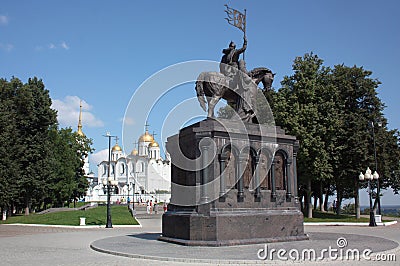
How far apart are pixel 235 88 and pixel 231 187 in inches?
169

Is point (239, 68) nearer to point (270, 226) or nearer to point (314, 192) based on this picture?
point (270, 226)

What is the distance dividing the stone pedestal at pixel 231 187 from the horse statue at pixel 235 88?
1.04 m

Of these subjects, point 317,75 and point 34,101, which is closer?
point 317,75

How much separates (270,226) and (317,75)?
25628mm

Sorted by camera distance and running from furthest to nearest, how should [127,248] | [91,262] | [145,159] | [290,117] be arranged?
[145,159] < [290,117] < [127,248] < [91,262]

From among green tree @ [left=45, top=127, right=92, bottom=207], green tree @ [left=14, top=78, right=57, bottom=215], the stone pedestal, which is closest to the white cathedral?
green tree @ [left=45, top=127, right=92, bottom=207]

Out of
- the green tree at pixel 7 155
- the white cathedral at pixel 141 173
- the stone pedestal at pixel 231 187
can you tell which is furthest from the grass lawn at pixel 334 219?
the white cathedral at pixel 141 173

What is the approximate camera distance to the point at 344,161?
36.0 metres

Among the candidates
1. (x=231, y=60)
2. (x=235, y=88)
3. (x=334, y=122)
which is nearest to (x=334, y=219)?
(x=334, y=122)

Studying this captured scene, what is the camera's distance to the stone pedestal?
13.7 metres

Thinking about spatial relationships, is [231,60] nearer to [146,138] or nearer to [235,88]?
[235,88]

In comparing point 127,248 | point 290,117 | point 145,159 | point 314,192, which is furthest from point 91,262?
point 145,159

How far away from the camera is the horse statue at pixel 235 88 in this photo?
1593 cm

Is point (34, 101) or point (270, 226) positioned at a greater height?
point (34, 101)
